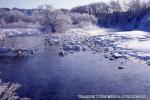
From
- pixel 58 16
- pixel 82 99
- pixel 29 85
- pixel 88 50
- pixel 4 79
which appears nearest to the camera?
pixel 82 99

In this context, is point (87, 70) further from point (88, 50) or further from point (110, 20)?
point (110, 20)

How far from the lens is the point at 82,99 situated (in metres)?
23.4

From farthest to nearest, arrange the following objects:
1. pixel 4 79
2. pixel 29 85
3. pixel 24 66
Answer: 1. pixel 24 66
2. pixel 4 79
3. pixel 29 85

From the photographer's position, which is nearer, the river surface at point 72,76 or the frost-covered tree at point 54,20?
the river surface at point 72,76

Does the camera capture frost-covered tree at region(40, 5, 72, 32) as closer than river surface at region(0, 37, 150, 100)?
No

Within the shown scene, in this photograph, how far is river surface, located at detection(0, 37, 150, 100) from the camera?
2520cm

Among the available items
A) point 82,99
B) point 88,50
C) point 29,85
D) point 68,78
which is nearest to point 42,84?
point 29,85

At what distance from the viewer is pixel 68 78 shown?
96.4ft

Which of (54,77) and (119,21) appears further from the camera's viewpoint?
(119,21)

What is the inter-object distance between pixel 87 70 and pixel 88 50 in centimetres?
1517

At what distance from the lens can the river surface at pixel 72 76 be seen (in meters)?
25.2

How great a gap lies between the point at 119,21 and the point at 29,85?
8801 centimetres

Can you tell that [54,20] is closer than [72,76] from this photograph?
No

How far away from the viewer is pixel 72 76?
3014 centimetres
